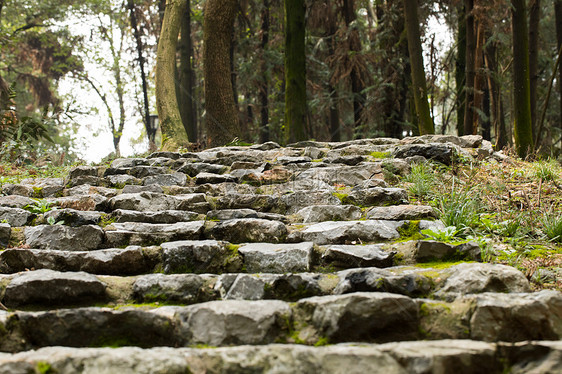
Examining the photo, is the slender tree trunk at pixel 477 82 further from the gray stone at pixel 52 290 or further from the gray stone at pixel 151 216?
the gray stone at pixel 52 290

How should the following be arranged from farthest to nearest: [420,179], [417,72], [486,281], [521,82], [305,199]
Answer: [417,72] → [521,82] → [420,179] → [305,199] → [486,281]

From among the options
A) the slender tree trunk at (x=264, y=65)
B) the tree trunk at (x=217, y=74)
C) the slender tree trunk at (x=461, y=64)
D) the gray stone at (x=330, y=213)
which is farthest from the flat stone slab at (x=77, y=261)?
the slender tree trunk at (x=264, y=65)

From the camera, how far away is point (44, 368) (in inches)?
70.2

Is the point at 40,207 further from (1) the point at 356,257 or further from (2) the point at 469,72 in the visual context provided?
(2) the point at 469,72

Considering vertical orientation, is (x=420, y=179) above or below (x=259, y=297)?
above

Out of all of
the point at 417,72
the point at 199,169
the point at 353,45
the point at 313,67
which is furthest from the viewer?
the point at 313,67

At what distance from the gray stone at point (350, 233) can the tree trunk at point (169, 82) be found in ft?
23.4

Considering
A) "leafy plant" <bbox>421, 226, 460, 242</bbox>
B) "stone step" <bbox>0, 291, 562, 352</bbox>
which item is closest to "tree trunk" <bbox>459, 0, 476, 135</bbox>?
"leafy plant" <bbox>421, 226, 460, 242</bbox>

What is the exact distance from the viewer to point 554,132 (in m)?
16.7


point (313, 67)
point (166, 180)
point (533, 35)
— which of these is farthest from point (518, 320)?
point (313, 67)

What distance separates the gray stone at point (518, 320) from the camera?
205cm

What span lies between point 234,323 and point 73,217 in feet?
6.53

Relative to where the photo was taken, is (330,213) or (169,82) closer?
(330,213)

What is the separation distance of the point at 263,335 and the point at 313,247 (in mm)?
963
